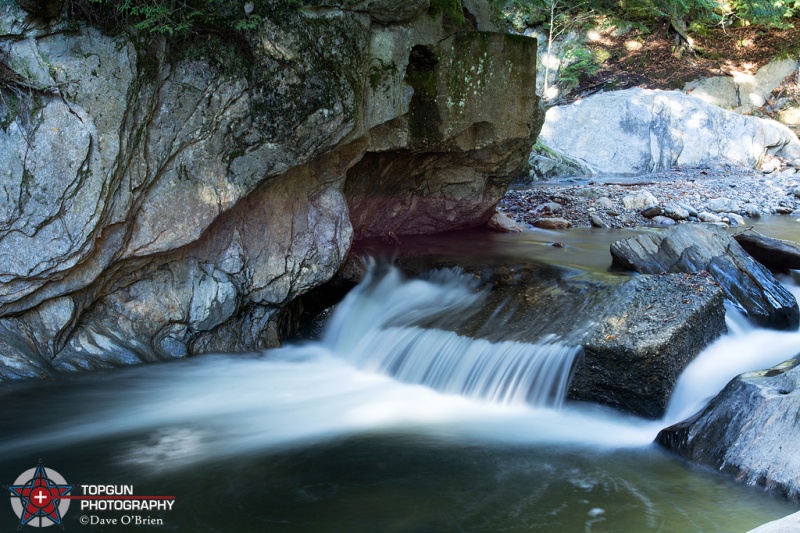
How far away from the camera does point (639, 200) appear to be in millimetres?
12836

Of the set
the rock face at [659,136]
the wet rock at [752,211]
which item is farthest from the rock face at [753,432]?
the rock face at [659,136]

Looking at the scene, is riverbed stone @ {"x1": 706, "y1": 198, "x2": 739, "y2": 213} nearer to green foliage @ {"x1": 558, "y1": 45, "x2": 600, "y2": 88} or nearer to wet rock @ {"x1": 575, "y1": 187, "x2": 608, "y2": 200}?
wet rock @ {"x1": 575, "y1": 187, "x2": 608, "y2": 200}

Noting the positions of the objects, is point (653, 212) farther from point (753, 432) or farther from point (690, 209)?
point (753, 432)

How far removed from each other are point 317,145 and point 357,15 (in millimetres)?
1270

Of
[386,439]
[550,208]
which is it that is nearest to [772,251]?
[550,208]

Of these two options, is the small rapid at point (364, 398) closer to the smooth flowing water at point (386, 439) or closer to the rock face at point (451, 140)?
the smooth flowing water at point (386, 439)

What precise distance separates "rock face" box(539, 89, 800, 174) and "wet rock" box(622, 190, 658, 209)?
15.0 feet

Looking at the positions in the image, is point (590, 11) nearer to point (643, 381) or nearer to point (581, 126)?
point (581, 126)

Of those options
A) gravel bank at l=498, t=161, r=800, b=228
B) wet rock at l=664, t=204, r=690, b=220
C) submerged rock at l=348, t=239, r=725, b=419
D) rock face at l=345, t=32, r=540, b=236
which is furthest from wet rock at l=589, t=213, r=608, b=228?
submerged rock at l=348, t=239, r=725, b=419

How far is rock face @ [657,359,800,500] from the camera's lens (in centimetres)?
402

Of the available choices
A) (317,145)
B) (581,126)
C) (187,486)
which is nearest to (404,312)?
(317,145)

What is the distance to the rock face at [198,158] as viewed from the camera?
5.29 m

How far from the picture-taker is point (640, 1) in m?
20.5

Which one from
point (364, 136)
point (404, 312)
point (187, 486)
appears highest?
point (364, 136)
